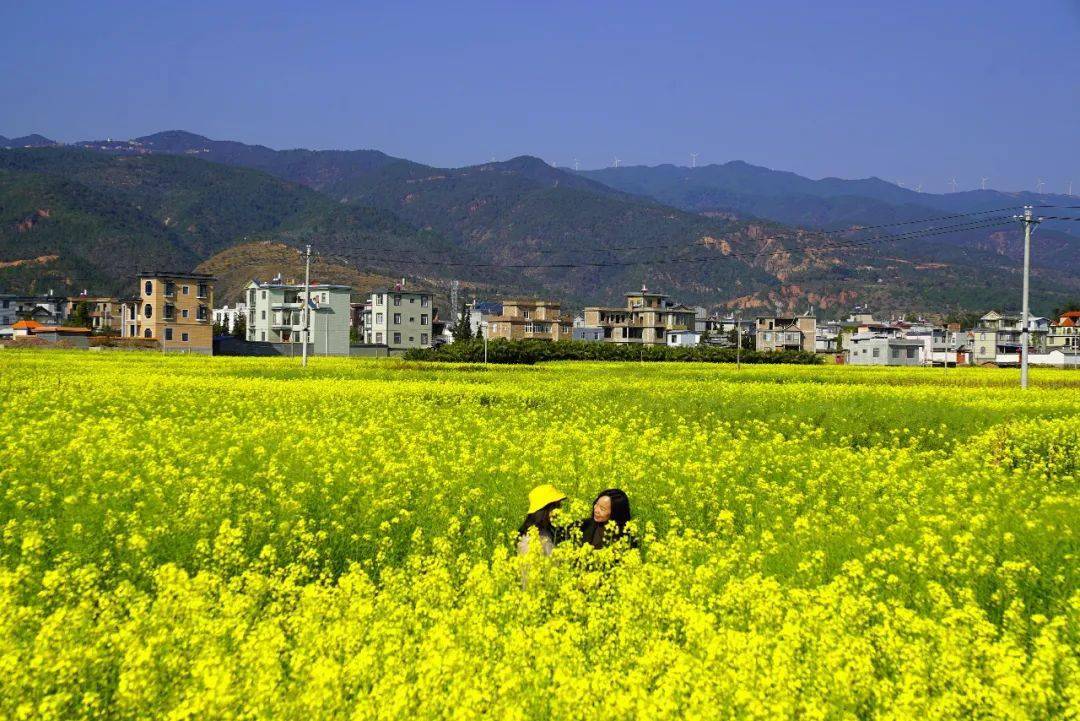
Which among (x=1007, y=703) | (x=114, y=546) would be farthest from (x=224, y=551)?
(x=1007, y=703)

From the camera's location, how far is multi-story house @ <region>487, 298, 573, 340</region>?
360ft

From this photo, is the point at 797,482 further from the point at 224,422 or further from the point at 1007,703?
the point at 224,422

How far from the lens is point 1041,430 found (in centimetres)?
1839

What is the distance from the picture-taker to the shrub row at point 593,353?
212ft

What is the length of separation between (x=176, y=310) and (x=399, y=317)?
958 inches

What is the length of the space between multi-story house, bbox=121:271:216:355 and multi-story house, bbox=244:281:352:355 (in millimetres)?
9118

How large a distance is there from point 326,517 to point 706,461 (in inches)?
228

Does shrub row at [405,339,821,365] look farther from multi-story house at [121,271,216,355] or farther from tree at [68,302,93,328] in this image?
tree at [68,302,93,328]

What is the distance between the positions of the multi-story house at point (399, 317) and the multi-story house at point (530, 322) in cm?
895

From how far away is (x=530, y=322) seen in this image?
111 metres

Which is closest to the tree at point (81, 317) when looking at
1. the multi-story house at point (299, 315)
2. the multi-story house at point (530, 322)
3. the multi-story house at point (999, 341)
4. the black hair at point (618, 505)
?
the multi-story house at point (299, 315)

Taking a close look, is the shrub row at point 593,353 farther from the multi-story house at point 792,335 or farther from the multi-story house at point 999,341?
the multi-story house at point 999,341

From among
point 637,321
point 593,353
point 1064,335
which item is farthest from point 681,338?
Answer: point 1064,335

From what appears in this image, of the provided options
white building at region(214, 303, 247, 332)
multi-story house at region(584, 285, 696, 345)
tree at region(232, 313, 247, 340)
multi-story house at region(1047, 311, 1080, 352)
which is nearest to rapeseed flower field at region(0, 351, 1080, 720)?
tree at region(232, 313, 247, 340)
